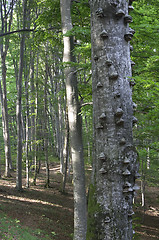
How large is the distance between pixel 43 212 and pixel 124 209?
9.34 metres

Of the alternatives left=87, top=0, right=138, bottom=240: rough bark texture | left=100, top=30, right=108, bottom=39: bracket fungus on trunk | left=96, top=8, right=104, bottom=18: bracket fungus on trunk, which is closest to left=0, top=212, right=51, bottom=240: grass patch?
left=87, top=0, right=138, bottom=240: rough bark texture

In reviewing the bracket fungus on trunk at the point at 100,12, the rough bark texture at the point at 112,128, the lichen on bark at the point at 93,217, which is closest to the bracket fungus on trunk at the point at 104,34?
the rough bark texture at the point at 112,128

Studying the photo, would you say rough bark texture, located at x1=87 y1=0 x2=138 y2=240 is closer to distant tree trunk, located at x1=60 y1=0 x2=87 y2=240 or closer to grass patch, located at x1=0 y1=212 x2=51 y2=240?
distant tree trunk, located at x1=60 y1=0 x2=87 y2=240

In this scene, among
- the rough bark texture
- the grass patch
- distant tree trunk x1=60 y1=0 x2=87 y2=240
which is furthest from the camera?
the grass patch

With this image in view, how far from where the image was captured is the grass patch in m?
6.81

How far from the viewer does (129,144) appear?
6.06ft

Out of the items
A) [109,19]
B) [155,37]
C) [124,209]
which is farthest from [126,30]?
[155,37]

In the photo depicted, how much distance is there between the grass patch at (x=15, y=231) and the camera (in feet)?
22.3

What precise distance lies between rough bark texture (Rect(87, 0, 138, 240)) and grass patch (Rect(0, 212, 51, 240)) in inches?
236

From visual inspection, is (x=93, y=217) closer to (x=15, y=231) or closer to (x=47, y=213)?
(x=15, y=231)

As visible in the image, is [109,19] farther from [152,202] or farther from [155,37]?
[152,202]

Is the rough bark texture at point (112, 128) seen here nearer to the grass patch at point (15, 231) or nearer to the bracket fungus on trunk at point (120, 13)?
the bracket fungus on trunk at point (120, 13)

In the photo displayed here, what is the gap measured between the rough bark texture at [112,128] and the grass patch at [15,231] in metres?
6.00

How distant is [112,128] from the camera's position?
184 cm
